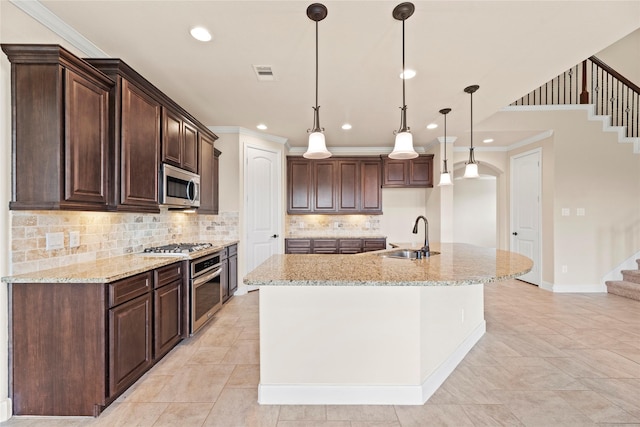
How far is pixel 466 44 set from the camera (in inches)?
88.0

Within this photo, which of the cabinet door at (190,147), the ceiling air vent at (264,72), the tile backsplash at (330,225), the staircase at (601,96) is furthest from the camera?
the tile backsplash at (330,225)

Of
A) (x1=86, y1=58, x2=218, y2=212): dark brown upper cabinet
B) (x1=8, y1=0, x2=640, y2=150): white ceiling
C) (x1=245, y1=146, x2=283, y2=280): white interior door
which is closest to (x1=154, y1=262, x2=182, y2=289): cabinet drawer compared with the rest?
(x1=86, y1=58, x2=218, y2=212): dark brown upper cabinet

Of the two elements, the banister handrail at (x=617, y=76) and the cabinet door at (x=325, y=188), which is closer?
the banister handrail at (x=617, y=76)

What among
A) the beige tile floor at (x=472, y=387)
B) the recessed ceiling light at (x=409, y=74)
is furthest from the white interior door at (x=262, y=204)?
the recessed ceiling light at (x=409, y=74)

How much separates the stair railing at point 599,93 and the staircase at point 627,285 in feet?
7.14

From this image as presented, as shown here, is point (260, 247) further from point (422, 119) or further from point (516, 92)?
point (516, 92)

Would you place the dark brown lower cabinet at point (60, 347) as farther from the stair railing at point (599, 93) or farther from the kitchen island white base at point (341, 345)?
the stair railing at point (599, 93)

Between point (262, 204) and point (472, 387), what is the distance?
3.63 meters

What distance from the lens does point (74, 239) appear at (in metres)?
2.18

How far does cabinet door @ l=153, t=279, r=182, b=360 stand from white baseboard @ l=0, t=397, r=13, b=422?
0.79 meters

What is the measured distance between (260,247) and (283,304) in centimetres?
292

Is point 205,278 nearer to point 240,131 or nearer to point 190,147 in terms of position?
point 190,147

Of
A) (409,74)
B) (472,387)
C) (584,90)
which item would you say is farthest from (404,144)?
(584,90)

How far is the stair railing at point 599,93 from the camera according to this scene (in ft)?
15.3
